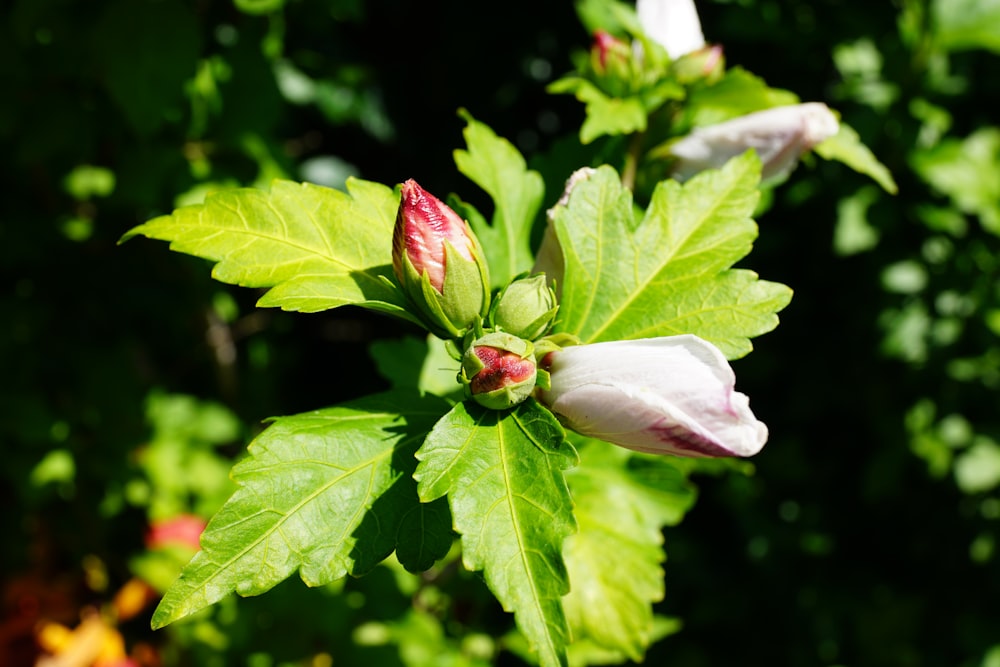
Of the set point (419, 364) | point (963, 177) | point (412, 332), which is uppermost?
point (419, 364)

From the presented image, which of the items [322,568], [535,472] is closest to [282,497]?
[322,568]

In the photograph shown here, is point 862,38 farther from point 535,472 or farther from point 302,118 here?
point 302,118

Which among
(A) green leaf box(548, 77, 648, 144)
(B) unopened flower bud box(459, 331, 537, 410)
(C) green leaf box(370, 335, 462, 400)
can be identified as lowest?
(C) green leaf box(370, 335, 462, 400)

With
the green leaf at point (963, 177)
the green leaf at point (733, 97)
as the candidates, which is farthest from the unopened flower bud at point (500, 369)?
the green leaf at point (963, 177)

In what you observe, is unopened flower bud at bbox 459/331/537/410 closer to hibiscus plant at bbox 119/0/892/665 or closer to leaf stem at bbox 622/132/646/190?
hibiscus plant at bbox 119/0/892/665

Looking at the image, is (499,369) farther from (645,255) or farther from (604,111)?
(604,111)

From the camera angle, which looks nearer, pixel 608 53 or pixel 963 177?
pixel 608 53

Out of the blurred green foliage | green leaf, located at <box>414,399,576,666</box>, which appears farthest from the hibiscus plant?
the blurred green foliage

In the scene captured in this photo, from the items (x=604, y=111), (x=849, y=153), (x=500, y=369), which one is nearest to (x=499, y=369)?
(x=500, y=369)
